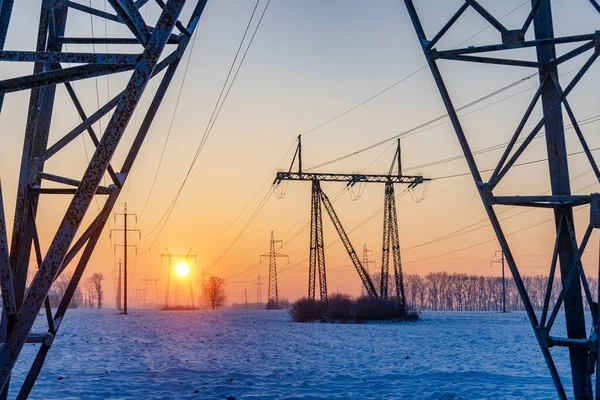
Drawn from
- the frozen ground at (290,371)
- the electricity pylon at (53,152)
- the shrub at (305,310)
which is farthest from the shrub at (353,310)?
the electricity pylon at (53,152)

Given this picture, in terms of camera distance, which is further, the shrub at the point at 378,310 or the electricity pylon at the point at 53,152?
the shrub at the point at 378,310

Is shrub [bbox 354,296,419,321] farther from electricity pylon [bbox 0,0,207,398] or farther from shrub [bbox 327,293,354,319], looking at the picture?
electricity pylon [bbox 0,0,207,398]

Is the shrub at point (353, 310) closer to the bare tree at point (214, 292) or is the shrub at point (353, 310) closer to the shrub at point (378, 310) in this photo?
the shrub at point (378, 310)

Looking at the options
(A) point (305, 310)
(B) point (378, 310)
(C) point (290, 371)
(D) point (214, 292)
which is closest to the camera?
(C) point (290, 371)

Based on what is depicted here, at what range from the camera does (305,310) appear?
43.7 m

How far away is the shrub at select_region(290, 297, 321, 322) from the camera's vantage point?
4338cm

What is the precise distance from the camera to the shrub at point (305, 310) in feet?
142

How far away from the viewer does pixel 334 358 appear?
15953 millimetres

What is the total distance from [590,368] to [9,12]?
719 cm

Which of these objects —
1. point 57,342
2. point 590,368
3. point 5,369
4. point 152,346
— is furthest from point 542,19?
point 57,342

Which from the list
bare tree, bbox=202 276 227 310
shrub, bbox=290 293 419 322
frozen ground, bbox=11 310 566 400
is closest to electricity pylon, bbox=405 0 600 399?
frozen ground, bbox=11 310 566 400

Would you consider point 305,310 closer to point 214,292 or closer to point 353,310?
point 353,310

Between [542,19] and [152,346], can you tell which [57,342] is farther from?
[542,19]

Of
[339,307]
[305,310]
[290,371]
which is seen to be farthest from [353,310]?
[290,371]
